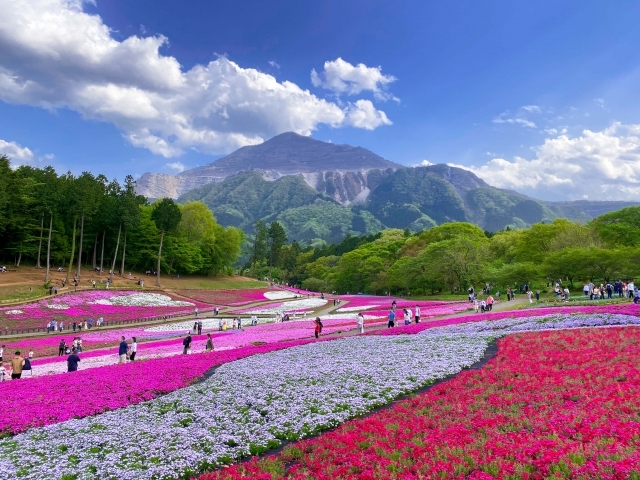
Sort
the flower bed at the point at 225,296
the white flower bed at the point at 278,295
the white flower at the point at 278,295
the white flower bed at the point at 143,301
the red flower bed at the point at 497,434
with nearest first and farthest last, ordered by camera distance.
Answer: the red flower bed at the point at 497,434
the white flower bed at the point at 143,301
the flower bed at the point at 225,296
the white flower bed at the point at 278,295
the white flower at the point at 278,295

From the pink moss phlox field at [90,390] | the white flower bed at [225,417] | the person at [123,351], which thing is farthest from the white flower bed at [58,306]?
the white flower bed at [225,417]

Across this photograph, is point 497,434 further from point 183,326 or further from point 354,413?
point 183,326

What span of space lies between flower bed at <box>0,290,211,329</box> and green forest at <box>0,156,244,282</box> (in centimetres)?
1086

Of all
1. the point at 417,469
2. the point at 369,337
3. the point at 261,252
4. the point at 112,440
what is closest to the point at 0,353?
the point at 112,440

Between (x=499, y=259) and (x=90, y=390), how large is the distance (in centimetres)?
8026

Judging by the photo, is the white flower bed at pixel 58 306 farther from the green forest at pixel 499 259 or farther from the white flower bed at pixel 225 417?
the green forest at pixel 499 259

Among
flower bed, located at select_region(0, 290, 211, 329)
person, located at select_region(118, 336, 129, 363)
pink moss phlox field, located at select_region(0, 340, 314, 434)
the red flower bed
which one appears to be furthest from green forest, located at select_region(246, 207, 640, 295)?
person, located at select_region(118, 336, 129, 363)

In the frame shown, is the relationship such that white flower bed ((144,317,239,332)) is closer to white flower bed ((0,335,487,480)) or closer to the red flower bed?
white flower bed ((0,335,487,480))

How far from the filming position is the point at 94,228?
82812mm

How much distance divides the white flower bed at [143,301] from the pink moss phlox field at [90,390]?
39.9 meters

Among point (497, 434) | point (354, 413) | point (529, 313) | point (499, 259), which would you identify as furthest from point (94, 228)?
point (497, 434)

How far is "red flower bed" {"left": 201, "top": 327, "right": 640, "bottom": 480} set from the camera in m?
8.74

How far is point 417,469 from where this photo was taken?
29.5 ft

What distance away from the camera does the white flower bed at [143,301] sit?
2373 inches
